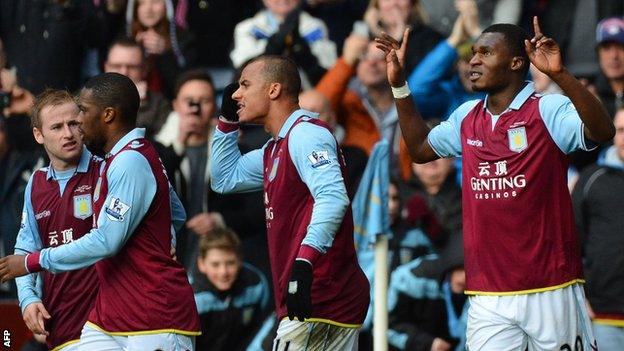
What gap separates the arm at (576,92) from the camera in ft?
25.4

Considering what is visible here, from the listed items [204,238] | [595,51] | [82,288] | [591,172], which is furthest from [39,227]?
[595,51]

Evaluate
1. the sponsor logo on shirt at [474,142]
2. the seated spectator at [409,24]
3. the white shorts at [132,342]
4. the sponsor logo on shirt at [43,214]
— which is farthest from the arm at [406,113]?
the seated spectator at [409,24]

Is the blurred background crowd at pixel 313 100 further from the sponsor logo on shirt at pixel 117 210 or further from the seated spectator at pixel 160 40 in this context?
the sponsor logo on shirt at pixel 117 210

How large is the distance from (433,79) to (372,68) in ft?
1.81

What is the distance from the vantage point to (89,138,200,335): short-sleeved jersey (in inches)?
321

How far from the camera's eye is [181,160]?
11.6m

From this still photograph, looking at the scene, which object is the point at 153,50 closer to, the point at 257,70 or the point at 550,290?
the point at 257,70

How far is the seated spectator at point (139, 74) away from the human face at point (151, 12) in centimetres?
64

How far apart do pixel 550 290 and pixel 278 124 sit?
1785 millimetres

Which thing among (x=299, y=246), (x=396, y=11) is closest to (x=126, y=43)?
(x=396, y=11)

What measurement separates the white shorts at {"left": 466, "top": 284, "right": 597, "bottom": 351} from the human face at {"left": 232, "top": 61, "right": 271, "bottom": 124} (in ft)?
5.49

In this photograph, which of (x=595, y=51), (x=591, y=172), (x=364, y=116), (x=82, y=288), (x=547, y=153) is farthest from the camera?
(x=595, y=51)

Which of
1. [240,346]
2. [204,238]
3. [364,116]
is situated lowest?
[240,346]

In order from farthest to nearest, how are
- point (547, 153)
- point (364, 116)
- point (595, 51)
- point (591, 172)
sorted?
point (595, 51), point (364, 116), point (591, 172), point (547, 153)
